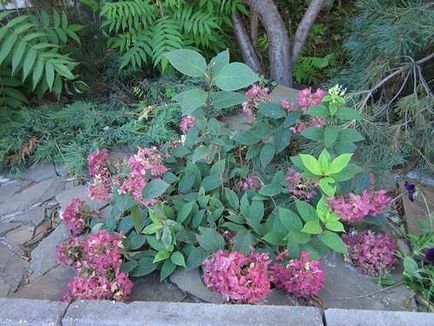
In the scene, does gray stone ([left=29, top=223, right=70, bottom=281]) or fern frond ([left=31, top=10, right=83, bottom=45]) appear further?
fern frond ([left=31, top=10, right=83, bottom=45])

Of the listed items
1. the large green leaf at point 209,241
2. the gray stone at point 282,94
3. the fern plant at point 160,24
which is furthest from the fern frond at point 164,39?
the large green leaf at point 209,241

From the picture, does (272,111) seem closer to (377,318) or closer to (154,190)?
(154,190)

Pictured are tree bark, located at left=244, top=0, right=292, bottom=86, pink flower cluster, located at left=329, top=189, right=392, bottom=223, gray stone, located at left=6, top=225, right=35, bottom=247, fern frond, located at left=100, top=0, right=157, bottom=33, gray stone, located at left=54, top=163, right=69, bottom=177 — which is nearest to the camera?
pink flower cluster, located at left=329, top=189, right=392, bottom=223

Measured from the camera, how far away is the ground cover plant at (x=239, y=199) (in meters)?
1.67

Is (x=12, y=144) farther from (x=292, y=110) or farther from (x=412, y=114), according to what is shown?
(x=412, y=114)

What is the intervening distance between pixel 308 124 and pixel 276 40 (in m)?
1.35

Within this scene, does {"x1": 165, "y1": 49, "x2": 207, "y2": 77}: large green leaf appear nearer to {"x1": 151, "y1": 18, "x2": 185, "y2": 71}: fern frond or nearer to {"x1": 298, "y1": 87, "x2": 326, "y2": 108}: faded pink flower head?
{"x1": 298, "y1": 87, "x2": 326, "y2": 108}: faded pink flower head

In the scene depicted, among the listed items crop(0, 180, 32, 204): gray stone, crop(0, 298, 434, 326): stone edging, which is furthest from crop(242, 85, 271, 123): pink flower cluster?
crop(0, 180, 32, 204): gray stone

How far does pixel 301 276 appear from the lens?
1.66 metres

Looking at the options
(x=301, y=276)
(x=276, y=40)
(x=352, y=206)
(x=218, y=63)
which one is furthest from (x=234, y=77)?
(x=276, y=40)

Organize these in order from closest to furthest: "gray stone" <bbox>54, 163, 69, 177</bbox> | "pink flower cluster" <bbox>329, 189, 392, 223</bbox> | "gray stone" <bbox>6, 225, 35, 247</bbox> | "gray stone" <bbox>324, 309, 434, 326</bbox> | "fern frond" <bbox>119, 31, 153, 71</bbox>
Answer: "gray stone" <bbox>324, 309, 434, 326</bbox> → "pink flower cluster" <bbox>329, 189, 392, 223</bbox> → "gray stone" <bbox>6, 225, 35, 247</bbox> → "gray stone" <bbox>54, 163, 69, 177</bbox> → "fern frond" <bbox>119, 31, 153, 71</bbox>

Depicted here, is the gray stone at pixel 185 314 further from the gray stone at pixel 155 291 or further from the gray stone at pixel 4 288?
the gray stone at pixel 4 288

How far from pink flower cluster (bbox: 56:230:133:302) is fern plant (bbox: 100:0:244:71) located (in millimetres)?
1409

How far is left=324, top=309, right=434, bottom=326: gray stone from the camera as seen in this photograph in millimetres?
1532
